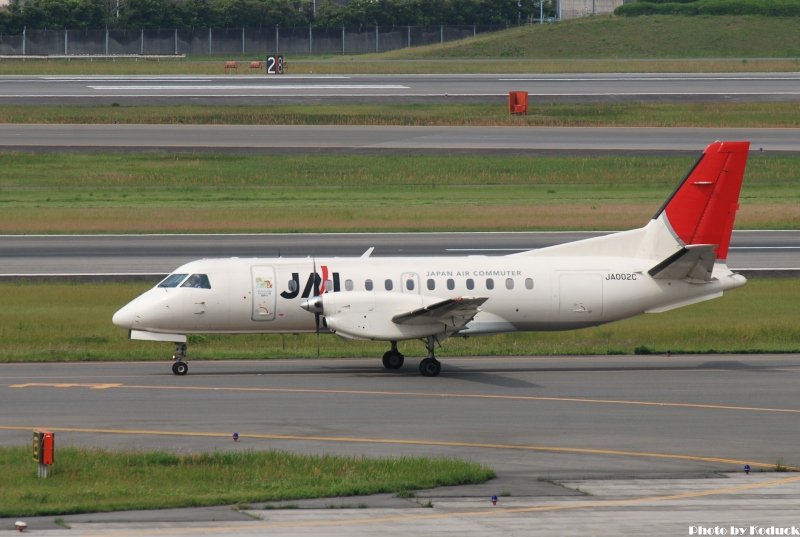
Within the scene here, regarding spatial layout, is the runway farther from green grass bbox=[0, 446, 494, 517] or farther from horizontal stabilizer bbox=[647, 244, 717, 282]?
green grass bbox=[0, 446, 494, 517]

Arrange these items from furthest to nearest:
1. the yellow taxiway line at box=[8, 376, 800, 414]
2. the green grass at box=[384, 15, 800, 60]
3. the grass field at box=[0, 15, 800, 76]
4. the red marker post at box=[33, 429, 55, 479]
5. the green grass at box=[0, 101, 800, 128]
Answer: the green grass at box=[384, 15, 800, 60] → the grass field at box=[0, 15, 800, 76] → the green grass at box=[0, 101, 800, 128] → the yellow taxiway line at box=[8, 376, 800, 414] → the red marker post at box=[33, 429, 55, 479]

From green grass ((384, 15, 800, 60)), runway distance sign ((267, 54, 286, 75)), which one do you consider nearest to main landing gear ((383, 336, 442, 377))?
runway distance sign ((267, 54, 286, 75))

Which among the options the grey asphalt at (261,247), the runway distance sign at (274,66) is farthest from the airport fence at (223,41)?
the grey asphalt at (261,247)

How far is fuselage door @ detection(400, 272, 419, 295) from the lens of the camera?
28984mm

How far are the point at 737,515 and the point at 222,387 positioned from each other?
44.9 feet

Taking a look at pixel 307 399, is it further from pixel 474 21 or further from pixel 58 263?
pixel 474 21

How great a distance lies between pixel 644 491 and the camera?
1738 cm

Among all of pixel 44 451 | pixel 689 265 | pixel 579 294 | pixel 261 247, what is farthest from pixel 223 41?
pixel 44 451

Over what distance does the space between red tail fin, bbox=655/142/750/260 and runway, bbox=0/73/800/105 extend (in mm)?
50006

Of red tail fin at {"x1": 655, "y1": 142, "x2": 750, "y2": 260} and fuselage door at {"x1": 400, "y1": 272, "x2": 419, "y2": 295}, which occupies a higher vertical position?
red tail fin at {"x1": 655, "y1": 142, "x2": 750, "y2": 260}

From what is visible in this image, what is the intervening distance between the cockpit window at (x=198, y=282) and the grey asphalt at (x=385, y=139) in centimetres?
3595

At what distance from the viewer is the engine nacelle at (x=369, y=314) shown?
27688 millimetres

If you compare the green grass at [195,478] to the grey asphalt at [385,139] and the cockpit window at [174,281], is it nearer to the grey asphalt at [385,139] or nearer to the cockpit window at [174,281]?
the cockpit window at [174,281]

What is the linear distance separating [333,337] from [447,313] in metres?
7.76
